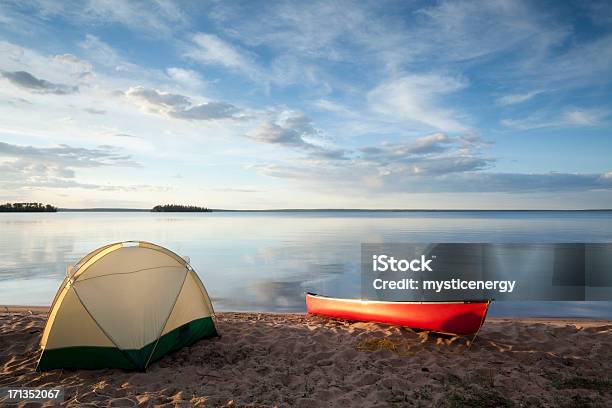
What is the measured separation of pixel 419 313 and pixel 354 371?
97.5 inches

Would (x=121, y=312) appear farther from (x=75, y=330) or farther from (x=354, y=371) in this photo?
(x=354, y=371)

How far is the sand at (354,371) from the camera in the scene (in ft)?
19.6

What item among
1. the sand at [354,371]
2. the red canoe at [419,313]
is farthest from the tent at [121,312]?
the red canoe at [419,313]

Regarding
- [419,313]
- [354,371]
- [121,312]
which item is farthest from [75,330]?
[419,313]

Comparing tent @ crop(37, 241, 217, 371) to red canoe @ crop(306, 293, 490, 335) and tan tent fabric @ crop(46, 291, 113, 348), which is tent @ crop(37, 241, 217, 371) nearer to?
tan tent fabric @ crop(46, 291, 113, 348)

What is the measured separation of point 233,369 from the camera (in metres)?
7.15

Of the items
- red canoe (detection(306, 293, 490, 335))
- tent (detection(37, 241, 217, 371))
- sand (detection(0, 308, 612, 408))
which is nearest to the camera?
sand (detection(0, 308, 612, 408))

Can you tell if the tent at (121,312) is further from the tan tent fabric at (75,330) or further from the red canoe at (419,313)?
the red canoe at (419,313)

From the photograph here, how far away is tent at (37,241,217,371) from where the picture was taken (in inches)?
277

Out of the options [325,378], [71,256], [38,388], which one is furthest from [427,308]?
[71,256]

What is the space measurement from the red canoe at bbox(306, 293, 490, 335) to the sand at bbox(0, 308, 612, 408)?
0.30m

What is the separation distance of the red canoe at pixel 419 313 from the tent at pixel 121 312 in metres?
3.75

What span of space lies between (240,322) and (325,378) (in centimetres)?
389

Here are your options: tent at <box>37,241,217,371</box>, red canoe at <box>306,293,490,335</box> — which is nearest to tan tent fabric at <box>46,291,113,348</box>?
tent at <box>37,241,217,371</box>
